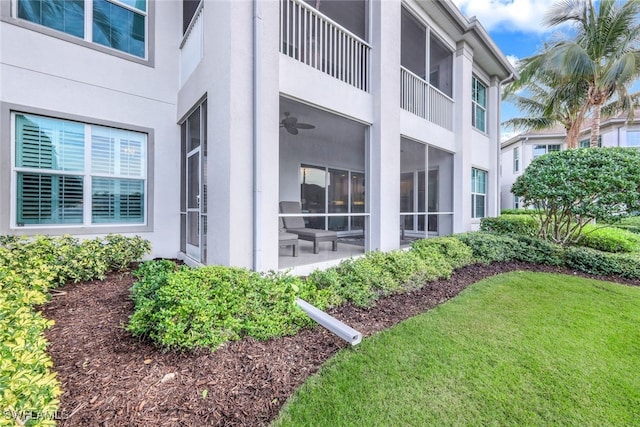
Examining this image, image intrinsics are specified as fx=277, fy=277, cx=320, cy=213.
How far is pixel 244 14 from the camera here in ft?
13.4

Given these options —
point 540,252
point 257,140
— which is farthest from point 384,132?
point 540,252

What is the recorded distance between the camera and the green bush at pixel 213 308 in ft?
8.79

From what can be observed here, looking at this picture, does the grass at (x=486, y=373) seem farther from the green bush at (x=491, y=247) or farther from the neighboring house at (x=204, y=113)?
the green bush at (x=491, y=247)

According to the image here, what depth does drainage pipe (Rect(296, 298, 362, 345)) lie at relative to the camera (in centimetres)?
274

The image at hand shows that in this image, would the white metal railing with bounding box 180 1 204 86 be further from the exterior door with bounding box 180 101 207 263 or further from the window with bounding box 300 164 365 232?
the window with bounding box 300 164 365 232

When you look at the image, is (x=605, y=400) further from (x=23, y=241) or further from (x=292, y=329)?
(x=23, y=241)

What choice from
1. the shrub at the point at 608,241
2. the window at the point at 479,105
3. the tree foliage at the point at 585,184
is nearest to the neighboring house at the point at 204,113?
the window at the point at 479,105

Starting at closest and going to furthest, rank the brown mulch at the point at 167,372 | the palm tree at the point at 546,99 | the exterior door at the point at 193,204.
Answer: the brown mulch at the point at 167,372, the exterior door at the point at 193,204, the palm tree at the point at 546,99

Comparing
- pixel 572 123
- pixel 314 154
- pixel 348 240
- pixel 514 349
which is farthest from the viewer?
pixel 572 123

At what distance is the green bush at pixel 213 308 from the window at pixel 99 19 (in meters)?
5.26

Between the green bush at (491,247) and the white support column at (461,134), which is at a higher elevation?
the white support column at (461,134)

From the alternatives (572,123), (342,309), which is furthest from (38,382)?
(572,123)

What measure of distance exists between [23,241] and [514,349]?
24.0 feet

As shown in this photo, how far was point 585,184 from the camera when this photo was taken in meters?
6.33
